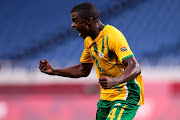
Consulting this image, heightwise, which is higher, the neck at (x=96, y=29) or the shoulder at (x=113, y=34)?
the neck at (x=96, y=29)

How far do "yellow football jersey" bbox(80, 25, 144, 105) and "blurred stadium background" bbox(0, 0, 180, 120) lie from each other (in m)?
3.53

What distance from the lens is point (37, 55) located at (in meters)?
9.68

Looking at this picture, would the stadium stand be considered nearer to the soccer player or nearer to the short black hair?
the soccer player

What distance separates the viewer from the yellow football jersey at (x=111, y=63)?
3201 millimetres

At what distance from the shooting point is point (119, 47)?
10.1 feet

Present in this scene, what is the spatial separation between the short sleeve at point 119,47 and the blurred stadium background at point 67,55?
3.92 m

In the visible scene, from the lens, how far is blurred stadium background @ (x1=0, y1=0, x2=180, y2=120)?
23.1ft

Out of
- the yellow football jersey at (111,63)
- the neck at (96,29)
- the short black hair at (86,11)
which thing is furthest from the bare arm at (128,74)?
the short black hair at (86,11)

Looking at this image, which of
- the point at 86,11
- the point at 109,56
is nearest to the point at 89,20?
the point at 86,11

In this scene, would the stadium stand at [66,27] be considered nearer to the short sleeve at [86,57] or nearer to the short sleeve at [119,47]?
the short sleeve at [86,57]

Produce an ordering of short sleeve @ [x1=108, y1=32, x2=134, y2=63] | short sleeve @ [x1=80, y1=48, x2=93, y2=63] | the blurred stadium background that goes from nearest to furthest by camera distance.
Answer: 1. short sleeve @ [x1=108, y1=32, x2=134, y2=63]
2. short sleeve @ [x1=80, y1=48, x2=93, y2=63]
3. the blurred stadium background

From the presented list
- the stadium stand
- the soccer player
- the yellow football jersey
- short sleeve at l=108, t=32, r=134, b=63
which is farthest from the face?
the stadium stand

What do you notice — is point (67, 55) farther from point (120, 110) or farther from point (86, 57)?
point (120, 110)

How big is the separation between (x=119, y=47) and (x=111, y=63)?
0.28 m
